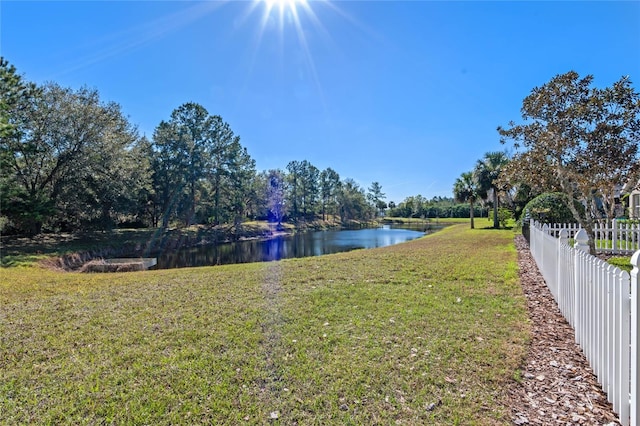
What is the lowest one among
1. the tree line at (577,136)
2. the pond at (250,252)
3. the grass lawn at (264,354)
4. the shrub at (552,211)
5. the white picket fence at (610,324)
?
the pond at (250,252)

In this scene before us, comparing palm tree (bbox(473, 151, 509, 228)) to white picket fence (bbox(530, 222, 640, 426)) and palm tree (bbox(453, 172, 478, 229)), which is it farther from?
white picket fence (bbox(530, 222, 640, 426))

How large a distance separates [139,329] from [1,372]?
4.33ft

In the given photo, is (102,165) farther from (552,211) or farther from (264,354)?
(552,211)

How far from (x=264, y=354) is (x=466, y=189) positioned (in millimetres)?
31374

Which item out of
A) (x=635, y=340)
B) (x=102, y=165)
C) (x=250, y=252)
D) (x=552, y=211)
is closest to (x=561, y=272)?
(x=635, y=340)

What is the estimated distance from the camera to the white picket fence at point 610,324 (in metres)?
2.10

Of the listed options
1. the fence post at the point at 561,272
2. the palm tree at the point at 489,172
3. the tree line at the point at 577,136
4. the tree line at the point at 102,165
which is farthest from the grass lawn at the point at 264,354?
the palm tree at the point at 489,172

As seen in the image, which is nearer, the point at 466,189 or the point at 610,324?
the point at 610,324

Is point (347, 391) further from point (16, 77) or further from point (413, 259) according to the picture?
point (16, 77)

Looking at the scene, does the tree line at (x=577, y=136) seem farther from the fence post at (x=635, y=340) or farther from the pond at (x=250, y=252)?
the pond at (x=250, y=252)

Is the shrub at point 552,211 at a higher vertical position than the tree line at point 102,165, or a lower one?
lower

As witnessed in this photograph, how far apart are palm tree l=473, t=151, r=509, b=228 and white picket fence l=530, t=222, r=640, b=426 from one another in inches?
1068

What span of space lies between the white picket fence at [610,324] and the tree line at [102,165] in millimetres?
15293

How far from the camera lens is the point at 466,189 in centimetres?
3083
